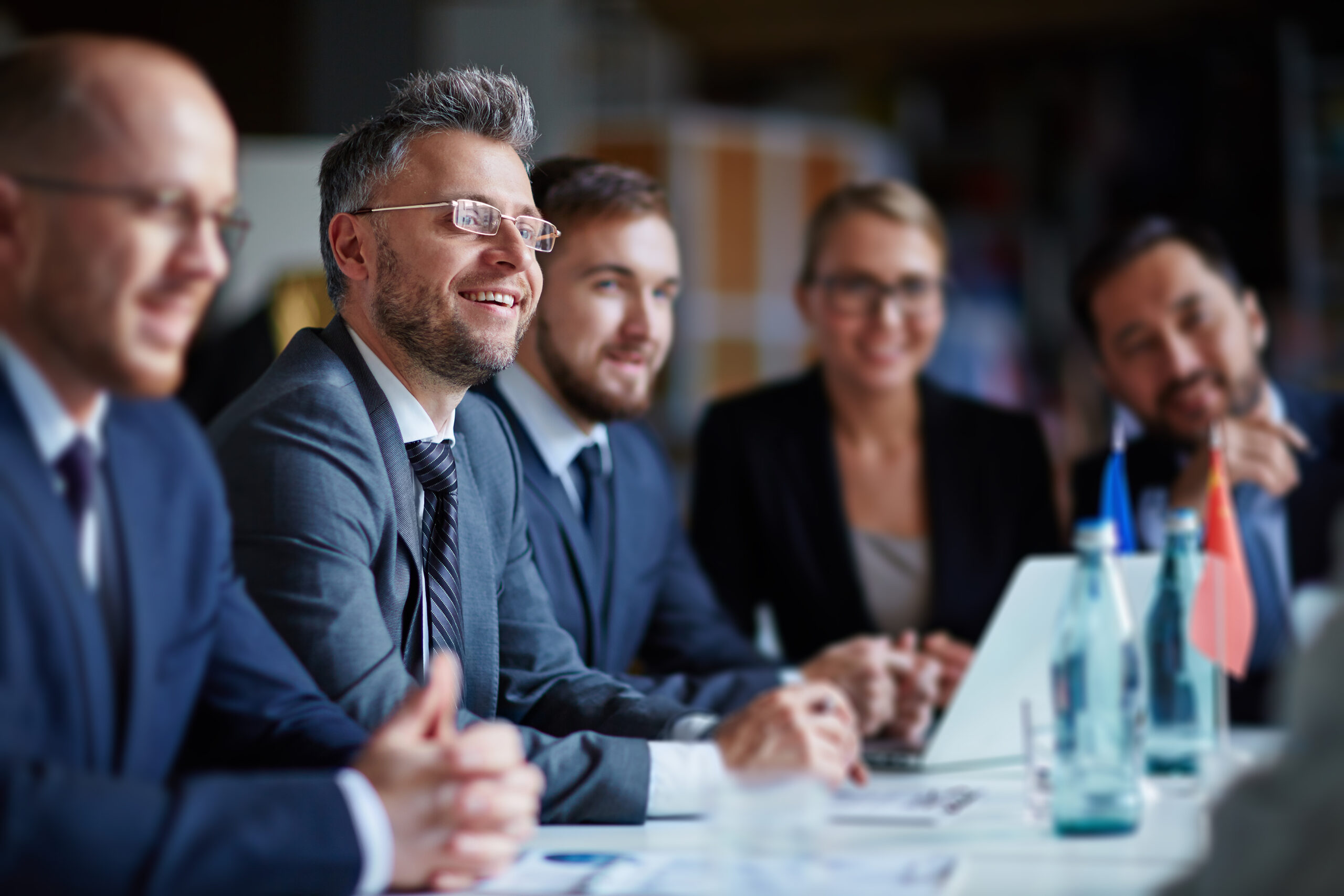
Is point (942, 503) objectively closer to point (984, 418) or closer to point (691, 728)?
point (984, 418)


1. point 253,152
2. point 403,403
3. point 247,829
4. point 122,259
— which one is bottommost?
point 247,829

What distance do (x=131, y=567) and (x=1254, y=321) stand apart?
217cm

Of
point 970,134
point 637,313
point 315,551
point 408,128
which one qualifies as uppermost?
point 970,134

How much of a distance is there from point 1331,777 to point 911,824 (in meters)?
0.55

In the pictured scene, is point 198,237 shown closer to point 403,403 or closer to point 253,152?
point 403,403

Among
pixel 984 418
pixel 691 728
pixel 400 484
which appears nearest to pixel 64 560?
pixel 400 484

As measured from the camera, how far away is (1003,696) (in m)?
1.58

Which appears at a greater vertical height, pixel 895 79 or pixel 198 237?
pixel 895 79

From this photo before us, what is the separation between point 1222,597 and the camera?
1597 mm

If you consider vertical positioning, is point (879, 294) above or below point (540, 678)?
above

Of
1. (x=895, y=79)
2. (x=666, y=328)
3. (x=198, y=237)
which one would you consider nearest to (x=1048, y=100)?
(x=895, y=79)

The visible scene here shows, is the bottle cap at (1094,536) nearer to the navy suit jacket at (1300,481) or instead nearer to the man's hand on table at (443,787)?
the man's hand on table at (443,787)

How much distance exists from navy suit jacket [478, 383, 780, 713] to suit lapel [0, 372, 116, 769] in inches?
27.4

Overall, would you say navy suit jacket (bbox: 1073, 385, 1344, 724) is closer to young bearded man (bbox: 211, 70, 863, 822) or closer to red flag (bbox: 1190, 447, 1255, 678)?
red flag (bbox: 1190, 447, 1255, 678)
